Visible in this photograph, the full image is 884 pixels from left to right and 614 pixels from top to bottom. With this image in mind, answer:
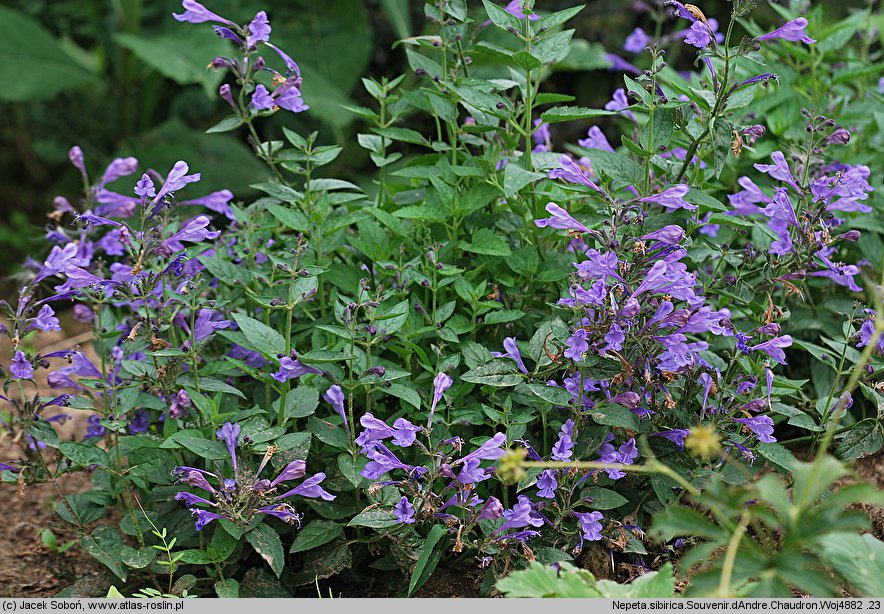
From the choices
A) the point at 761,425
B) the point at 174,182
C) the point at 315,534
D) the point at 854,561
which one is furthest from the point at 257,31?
the point at 854,561

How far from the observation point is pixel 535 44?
194 centimetres

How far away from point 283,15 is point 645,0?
1951 millimetres

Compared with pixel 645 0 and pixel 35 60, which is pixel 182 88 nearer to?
pixel 35 60

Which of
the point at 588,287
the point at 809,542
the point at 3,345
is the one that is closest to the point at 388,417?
the point at 588,287

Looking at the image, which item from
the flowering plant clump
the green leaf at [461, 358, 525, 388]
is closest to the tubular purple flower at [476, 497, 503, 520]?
the flowering plant clump

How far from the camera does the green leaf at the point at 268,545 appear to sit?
167cm

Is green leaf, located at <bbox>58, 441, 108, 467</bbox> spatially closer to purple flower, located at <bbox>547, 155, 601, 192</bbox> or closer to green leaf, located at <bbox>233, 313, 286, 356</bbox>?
green leaf, located at <bbox>233, 313, 286, 356</bbox>

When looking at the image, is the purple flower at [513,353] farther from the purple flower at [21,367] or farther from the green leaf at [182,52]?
the green leaf at [182,52]

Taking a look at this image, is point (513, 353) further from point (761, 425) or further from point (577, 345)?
point (761, 425)

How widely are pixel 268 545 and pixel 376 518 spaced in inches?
8.8

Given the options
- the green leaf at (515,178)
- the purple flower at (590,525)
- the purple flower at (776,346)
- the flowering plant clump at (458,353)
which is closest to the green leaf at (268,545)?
the flowering plant clump at (458,353)

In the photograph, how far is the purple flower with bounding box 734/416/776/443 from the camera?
69.5 inches

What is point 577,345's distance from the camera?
1.65m

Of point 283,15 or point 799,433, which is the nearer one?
point 799,433
